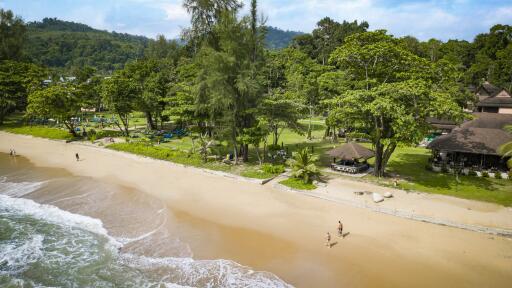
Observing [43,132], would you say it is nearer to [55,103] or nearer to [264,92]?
[55,103]

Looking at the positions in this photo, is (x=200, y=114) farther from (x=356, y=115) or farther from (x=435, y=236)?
(x=435, y=236)

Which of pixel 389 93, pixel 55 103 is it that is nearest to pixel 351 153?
pixel 389 93

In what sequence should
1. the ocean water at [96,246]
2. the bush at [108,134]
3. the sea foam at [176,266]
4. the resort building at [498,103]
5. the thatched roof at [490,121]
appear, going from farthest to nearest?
the resort building at [498,103]
the bush at [108,134]
the thatched roof at [490,121]
the ocean water at [96,246]
the sea foam at [176,266]

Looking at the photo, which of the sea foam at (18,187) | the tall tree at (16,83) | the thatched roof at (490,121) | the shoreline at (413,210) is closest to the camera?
the shoreline at (413,210)

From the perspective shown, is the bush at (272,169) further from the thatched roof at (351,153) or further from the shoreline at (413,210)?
the thatched roof at (351,153)

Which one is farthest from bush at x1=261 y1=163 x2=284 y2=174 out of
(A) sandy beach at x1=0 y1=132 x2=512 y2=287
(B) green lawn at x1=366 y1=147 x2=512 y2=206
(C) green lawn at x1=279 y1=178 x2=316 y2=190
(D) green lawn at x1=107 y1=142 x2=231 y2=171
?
(B) green lawn at x1=366 y1=147 x2=512 y2=206

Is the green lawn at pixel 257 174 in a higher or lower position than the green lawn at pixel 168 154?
lower

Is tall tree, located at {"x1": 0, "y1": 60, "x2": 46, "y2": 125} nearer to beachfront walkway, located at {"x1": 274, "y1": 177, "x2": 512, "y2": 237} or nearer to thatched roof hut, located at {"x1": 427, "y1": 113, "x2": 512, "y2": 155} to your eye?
beachfront walkway, located at {"x1": 274, "y1": 177, "x2": 512, "y2": 237}

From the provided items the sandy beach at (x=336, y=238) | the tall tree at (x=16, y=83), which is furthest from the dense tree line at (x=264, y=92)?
the tall tree at (x=16, y=83)
